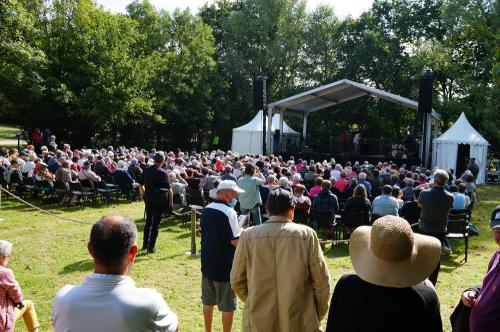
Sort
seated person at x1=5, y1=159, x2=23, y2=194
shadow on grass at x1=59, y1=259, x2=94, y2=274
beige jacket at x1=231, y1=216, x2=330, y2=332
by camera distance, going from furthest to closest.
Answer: seated person at x1=5, y1=159, x2=23, y2=194
shadow on grass at x1=59, y1=259, x2=94, y2=274
beige jacket at x1=231, y1=216, x2=330, y2=332

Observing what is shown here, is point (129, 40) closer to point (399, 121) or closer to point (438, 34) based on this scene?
point (399, 121)

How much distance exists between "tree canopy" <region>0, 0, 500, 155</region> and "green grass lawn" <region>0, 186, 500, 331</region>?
551 inches

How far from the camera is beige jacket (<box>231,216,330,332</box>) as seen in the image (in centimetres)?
317

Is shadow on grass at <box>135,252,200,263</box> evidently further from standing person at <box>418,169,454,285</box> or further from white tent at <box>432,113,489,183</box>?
white tent at <box>432,113,489,183</box>

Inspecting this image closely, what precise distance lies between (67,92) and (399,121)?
23158mm

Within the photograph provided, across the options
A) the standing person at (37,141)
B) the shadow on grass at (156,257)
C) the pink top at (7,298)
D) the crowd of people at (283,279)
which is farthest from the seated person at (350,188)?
the standing person at (37,141)

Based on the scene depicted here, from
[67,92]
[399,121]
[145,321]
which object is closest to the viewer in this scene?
[145,321]

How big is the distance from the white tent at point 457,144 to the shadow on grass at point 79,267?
18.4 m

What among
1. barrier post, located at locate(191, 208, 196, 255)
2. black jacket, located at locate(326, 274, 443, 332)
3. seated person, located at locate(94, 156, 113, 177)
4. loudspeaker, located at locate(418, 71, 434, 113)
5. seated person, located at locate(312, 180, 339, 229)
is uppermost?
loudspeaker, located at locate(418, 71, 434, 113)

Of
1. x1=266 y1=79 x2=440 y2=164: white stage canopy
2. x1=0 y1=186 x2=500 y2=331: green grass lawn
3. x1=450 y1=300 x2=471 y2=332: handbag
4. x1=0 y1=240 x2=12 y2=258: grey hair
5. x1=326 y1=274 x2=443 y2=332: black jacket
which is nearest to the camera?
x1=326 y1=274 x2=443 y2=332: black jacket

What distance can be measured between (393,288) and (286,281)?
1123 millimetres

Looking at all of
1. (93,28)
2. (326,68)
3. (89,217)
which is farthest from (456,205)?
(326,68)

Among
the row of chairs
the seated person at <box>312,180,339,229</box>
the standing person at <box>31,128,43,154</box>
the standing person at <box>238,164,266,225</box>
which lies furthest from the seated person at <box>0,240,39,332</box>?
the standing person at <box>31,128,43,154</box>

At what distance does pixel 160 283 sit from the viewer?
22.0 feet
